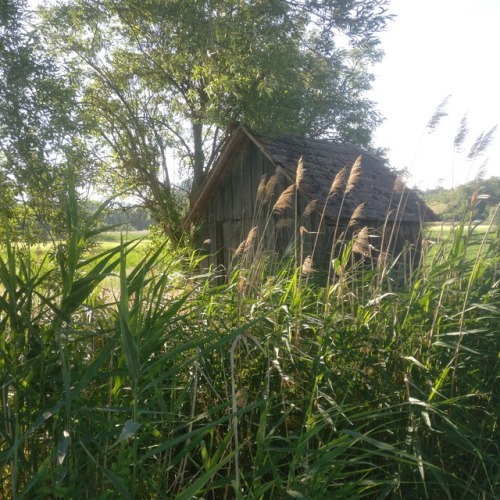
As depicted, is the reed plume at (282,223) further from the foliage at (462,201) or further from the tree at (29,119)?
the tree at (29,119)

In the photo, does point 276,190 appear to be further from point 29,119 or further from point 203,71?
point 29,119

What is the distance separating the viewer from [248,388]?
3.37 m

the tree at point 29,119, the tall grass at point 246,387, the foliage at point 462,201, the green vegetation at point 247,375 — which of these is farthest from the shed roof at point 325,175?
the tall grass at point 246,387

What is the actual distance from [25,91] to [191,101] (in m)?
11.7

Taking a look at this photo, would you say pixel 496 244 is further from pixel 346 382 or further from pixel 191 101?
pixel 191 101

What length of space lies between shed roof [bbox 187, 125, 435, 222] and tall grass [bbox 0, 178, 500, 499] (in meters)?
8.15

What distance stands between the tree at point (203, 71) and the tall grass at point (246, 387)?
7866 millimetres

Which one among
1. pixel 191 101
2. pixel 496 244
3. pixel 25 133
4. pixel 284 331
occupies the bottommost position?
pixel 284 331

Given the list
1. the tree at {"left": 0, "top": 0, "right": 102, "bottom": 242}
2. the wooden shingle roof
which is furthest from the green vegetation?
the wooden shingle roof

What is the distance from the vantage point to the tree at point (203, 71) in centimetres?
1277

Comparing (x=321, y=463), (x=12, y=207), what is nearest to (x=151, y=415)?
(x=321, y=463)

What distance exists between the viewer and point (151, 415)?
2732 millimetres

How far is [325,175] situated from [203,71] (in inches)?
123

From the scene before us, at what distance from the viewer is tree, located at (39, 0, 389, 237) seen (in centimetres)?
1277
